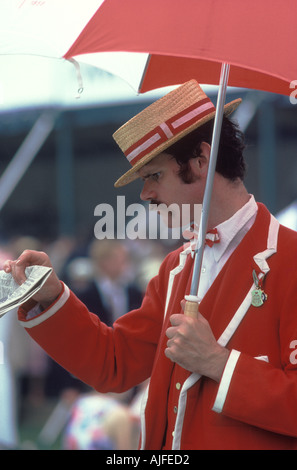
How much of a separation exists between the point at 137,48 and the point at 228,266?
0.68m

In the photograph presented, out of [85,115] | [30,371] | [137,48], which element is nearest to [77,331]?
[137,48]

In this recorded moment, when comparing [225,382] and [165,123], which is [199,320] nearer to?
[225,382]

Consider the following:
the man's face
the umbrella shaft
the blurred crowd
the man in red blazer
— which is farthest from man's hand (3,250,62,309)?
the blurred crowd

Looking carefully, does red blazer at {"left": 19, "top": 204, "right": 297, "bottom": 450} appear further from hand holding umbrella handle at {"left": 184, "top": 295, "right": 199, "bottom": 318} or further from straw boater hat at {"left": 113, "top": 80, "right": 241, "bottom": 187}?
straw boater hat at {"left": 113, "top": 80, "right": 241, "bottom": 187}

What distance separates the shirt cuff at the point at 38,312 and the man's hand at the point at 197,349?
0.49 metres

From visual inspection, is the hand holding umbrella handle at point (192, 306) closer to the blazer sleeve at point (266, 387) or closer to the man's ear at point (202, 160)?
the blazer sleeve at point (266, 387)

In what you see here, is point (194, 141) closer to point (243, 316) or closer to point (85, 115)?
point (243, 316)

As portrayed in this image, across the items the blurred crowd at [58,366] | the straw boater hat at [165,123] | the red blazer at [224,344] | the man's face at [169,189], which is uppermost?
the straw boater hat at [165,123]

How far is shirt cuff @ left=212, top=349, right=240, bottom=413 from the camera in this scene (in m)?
1.83

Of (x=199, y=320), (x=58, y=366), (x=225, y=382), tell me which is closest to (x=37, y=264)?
(x=199, y=320)

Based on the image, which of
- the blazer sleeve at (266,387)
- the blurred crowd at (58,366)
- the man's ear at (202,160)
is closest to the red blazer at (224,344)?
the blazer sleeve at (266,387)

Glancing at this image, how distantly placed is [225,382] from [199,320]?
177 millimetres

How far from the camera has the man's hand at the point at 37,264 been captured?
209 cm

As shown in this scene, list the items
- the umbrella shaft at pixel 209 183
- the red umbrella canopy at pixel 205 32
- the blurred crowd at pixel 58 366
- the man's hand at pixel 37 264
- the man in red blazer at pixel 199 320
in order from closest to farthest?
the red umbrella canopy at pixel 205 32 → the man in red blazer at pixel 199 320 → the umbrella shaft at pixel 209 183 → the man's hand at pixel 37 264 → the blurred crowd at pixel 58 366
